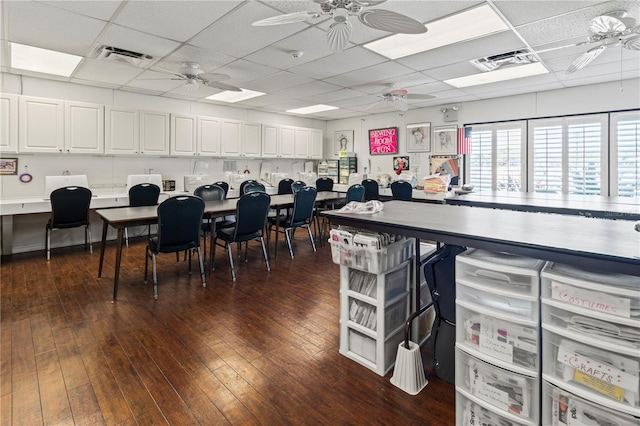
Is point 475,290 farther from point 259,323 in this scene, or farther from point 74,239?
point 74,239

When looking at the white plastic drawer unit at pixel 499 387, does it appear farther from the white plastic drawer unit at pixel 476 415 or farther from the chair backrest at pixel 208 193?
the chair backrest at pixel 208 193

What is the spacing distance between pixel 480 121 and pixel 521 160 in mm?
1028

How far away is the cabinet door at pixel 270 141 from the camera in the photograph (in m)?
7.17

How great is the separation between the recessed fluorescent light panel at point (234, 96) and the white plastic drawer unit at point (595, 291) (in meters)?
5.30

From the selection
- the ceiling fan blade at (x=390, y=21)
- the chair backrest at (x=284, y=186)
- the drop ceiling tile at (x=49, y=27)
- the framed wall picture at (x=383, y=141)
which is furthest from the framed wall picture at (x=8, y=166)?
the framed wall picture at (x=383, y=141)

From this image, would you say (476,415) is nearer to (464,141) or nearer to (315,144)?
(464,141)

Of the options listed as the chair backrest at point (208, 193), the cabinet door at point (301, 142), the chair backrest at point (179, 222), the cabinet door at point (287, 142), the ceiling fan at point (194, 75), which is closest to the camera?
the chair backrest at point (179, 222)

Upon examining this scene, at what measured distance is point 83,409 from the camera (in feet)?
5.63

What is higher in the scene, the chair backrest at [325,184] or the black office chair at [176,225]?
the chair backrest at [325,184]

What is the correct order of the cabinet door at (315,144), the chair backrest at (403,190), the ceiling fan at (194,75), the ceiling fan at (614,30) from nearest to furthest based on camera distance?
the ceiling fan at (614,30) < the ceiling fan at (194,75) < the chair backrest at (403,190) < the cabinet door at (315,144)

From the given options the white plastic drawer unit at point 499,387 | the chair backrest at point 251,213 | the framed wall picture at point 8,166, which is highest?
the framed wall picture at point 8,166

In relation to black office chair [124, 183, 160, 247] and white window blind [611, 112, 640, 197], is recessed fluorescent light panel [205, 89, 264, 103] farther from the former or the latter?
white window blind [611, 112, 640, 197]

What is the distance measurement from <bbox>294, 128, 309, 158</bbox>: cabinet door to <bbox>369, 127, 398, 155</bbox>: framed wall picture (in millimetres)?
1526

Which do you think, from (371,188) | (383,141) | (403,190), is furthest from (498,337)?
(383,141)
